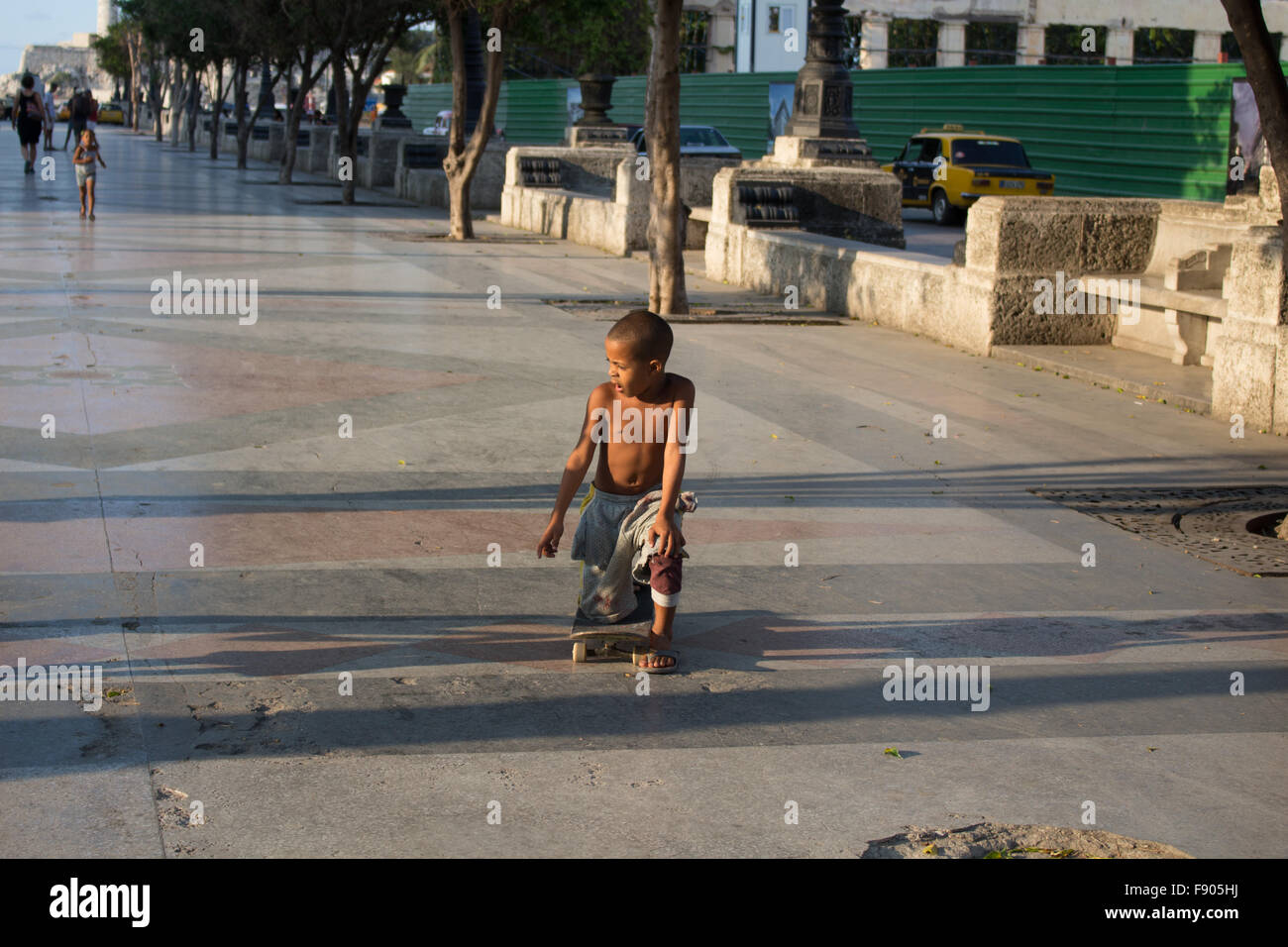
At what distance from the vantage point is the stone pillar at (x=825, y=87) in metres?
18.8

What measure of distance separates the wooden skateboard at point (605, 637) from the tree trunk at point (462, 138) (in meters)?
16.4

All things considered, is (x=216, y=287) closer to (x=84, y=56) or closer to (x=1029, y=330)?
(x=1029, y=330)

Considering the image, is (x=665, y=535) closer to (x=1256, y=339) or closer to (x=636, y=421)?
(x=636, y=421)

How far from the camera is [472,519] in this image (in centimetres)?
709

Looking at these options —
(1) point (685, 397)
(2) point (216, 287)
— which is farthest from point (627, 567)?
(2) point (216, 287)

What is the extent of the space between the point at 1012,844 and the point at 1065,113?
30.4 metres

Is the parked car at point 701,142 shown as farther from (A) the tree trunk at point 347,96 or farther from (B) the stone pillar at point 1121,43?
(B) the stone pillar at point 1121,43

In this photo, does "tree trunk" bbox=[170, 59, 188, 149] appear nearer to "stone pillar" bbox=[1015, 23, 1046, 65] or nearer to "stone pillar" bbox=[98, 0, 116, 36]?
"stone pillar" bbox=[1015, 23, 1046, 65]

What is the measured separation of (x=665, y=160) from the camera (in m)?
13.7

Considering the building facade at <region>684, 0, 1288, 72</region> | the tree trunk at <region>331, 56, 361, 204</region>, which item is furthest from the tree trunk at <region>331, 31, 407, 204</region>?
the building facade at <region>684, 0, 1288, 72</region>

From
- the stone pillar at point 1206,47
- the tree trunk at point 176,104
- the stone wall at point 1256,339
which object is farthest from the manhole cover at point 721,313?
the stone pillar at point 1206,47

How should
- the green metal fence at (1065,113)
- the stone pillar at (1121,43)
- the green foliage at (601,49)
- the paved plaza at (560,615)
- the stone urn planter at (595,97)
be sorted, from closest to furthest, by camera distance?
the paved plaza at (560,615)
the green metal fence at (1065,113)
the stone urn planter at (595,97)
the stone pillar at (1121,43)
the green foliage at (601,49)

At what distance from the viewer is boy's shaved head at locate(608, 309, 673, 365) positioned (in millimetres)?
5020
